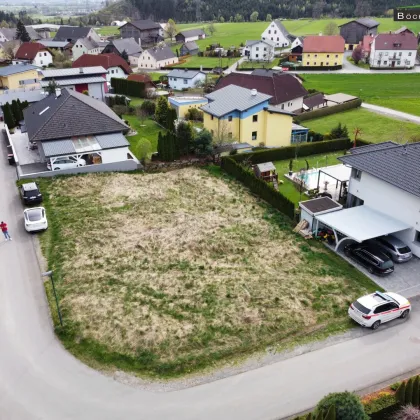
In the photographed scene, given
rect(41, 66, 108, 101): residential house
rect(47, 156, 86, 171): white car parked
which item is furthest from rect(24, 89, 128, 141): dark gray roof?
rect(41, 66, 108, 101): residential house

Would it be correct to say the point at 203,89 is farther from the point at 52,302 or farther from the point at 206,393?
the point at 206,393

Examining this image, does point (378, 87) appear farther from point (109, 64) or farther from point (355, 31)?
point (355, 31)

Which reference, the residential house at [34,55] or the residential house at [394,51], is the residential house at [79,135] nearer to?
the residential house at [34,55]

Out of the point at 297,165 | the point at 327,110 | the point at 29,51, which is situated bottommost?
the point at 297,165

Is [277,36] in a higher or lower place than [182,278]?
higher

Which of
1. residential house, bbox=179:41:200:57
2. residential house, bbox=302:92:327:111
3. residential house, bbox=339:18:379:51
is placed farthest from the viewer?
residential house, bbox=179:41:200:57

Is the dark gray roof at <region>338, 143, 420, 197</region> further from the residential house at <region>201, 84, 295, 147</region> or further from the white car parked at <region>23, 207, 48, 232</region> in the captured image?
the white car parked at <region>23, 207, 48, 232</region>

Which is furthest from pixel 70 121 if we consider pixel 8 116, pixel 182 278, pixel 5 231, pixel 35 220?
pixel 182 278
